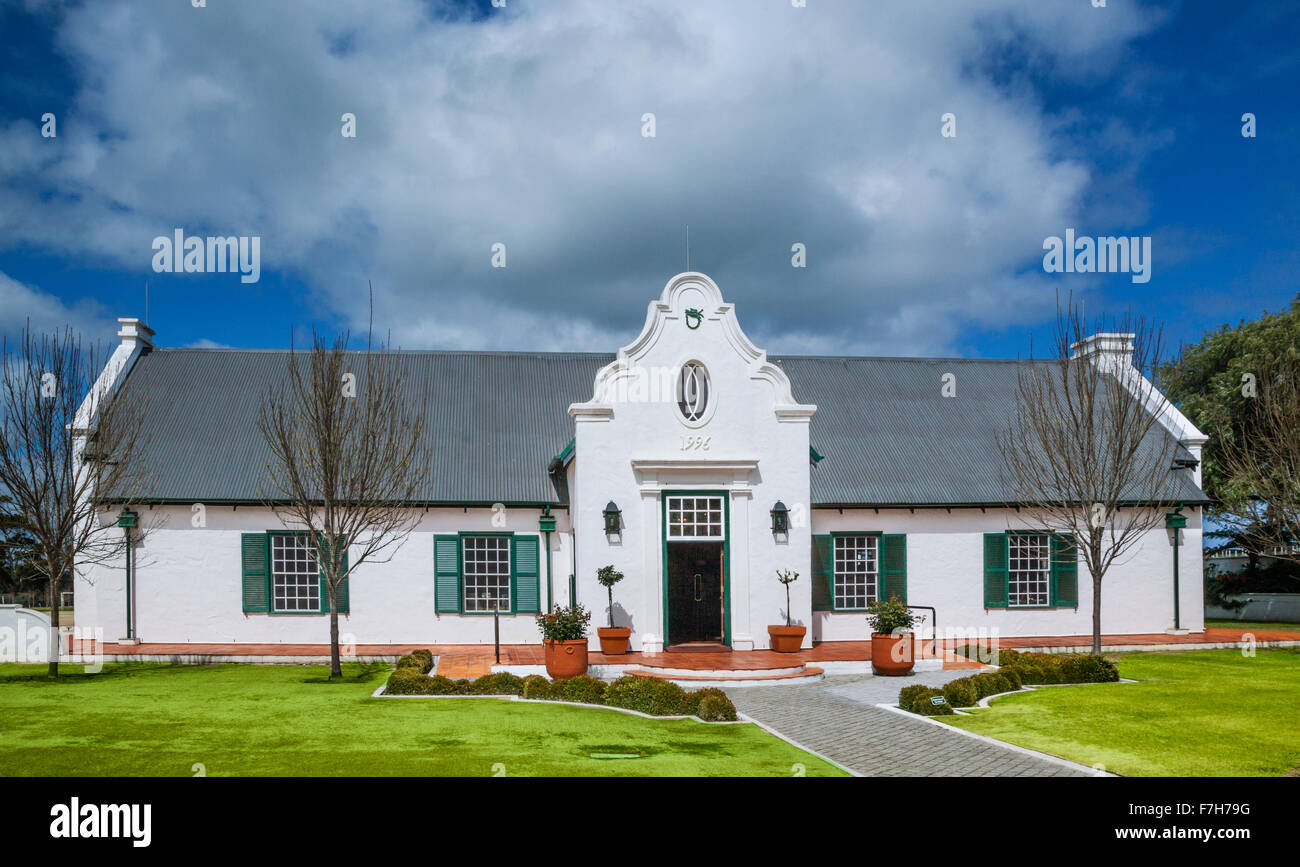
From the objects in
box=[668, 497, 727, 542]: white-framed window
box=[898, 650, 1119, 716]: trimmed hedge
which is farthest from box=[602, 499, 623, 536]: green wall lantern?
box=[898, 650, 1119, 716]: trimmed hedge

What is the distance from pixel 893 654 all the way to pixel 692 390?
6494mm

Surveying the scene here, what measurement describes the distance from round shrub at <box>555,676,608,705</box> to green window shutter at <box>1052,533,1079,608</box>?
41.3ft

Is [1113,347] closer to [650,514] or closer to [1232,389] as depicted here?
[1232,389]

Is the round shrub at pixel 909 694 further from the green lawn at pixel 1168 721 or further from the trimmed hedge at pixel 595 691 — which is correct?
the trimmed hedge at pixel 595 691

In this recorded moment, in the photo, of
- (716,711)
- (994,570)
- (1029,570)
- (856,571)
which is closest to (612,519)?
(856,571)

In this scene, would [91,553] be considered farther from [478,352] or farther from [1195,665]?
[1195,665]

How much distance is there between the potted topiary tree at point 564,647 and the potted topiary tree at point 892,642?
17.6 ft

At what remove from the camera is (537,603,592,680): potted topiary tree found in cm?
1595

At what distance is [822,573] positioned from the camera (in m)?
20.5

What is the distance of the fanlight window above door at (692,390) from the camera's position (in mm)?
19109

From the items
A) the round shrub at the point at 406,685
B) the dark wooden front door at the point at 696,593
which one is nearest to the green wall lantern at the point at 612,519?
the dark wooden front door at the point at 696,593

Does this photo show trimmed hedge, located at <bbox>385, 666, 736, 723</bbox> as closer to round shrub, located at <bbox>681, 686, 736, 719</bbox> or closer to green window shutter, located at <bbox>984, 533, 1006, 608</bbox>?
round shrub, located at <bbox>681, 686, 736, 719</bbox>

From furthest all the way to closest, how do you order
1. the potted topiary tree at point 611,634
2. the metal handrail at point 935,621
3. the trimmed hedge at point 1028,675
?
the metal handrail at point 935,621 < the potted topiary tree at point 611,634 < the trimmed hedge at point 1028,675
